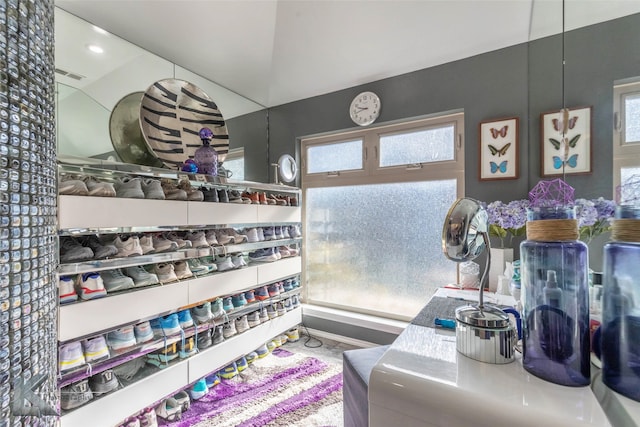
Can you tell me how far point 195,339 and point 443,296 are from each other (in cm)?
147

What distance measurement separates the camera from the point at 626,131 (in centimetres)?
86

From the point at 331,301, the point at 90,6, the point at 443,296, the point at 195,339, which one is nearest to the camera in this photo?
the point at 443,296

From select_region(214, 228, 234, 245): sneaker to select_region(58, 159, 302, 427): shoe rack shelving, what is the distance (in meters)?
0.04

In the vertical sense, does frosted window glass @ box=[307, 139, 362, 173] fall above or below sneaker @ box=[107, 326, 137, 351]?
above

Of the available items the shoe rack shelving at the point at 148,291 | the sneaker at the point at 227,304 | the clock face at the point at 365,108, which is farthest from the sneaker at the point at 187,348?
the clock face at the point at 365,108

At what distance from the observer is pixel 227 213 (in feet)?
6.37

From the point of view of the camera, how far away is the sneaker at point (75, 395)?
Answer: 1.20 m

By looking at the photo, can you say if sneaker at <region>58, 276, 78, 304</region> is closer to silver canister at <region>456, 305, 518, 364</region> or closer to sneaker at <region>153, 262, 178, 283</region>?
sneaker at <region>153, 262, 178, 283</region>

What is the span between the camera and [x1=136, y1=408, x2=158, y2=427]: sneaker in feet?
4.85

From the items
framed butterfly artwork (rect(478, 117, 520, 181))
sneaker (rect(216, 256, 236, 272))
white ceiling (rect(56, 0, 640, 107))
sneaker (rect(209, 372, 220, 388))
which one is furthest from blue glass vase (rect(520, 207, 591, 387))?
sneaker (rect(209, 372, 220, 388))

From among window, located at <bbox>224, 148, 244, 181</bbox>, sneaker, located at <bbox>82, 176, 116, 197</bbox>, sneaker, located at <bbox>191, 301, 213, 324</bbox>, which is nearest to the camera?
sneaker, located at <bbox>82, 176, 116, 197</bbox>

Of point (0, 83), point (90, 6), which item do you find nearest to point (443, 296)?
point (0, 83)

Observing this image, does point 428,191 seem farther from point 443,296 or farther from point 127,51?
point 127,51

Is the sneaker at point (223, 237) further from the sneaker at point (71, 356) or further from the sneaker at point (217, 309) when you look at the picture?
the sneaker at point (71, 356)
